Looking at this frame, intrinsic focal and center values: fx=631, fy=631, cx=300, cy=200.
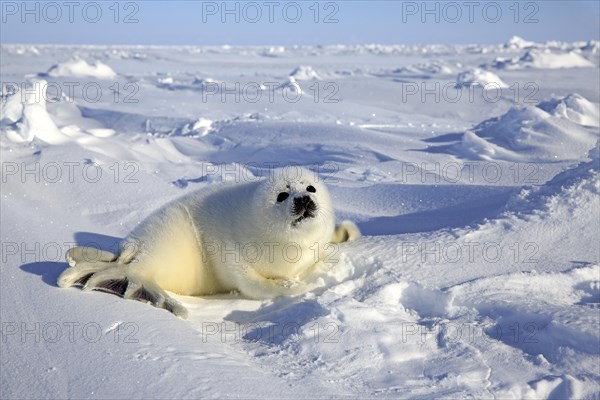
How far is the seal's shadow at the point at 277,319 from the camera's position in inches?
91.5

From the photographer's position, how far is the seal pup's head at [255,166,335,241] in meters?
2.89

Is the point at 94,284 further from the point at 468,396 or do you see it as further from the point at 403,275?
the point at 468,396

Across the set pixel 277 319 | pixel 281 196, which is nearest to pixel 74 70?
pixel 281 196

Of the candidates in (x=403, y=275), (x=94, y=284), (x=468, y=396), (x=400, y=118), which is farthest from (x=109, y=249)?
(x=400, y=118)

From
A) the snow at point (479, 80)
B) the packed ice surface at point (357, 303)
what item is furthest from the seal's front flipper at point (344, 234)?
the snow at point (479, 80)

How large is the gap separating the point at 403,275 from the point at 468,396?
3.13 ft

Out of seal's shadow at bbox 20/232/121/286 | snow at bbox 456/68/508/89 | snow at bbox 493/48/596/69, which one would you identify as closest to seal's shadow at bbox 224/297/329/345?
seal's shadow at bbox 20/232/121/286

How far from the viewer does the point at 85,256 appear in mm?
2693

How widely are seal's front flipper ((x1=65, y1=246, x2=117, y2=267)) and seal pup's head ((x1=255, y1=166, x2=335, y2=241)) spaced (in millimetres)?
719

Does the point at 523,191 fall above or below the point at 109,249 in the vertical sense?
above

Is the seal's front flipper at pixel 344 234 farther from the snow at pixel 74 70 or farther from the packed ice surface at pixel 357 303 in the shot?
the snow at pixel 74 70

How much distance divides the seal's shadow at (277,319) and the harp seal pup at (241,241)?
12 cm

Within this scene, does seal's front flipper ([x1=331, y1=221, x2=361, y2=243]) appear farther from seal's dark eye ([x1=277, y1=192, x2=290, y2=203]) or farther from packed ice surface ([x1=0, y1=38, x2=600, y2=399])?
seal's dark eye ([x1=277, y1=192, x2=290, y2=203])

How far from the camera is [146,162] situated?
21.9 ft
